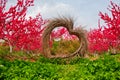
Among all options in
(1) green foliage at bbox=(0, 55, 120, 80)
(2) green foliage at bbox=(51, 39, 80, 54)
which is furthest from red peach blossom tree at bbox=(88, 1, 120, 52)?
(1) green foliage at bbox=(0, 55, 120, 80)

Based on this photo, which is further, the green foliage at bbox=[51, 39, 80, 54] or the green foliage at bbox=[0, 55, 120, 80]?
the green foliage at bbox=[51, 39, 80, 54]

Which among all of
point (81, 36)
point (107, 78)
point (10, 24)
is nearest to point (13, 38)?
point (10, 24)

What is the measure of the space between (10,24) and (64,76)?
10.1 meters

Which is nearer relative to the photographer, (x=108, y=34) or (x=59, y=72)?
(x=59, y=72)

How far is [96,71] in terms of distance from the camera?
1130cm

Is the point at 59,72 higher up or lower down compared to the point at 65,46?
lower down

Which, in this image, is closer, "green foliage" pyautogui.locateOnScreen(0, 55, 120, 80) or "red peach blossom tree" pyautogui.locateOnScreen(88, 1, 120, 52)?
"green foliage" pyautogui.locateOnScreen(0, 55, 120, 80)

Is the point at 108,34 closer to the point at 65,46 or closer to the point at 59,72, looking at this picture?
the point at 65,46

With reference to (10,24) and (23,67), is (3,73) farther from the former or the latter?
(10,24)

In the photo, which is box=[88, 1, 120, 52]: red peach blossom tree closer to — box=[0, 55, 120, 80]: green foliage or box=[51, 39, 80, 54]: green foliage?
box=[51, 39, 80, 54]: green foliage

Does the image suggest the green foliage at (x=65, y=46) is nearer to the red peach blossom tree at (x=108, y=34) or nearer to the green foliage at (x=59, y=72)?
the red peach blossom tree at (x=108, y=34)

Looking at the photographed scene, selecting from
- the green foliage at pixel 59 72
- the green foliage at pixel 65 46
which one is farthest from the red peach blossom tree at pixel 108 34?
the green foliage at pixel 59 72

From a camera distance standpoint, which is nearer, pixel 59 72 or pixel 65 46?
pixel 59 72

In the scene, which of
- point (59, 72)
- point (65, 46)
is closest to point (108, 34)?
point (65, 46)
